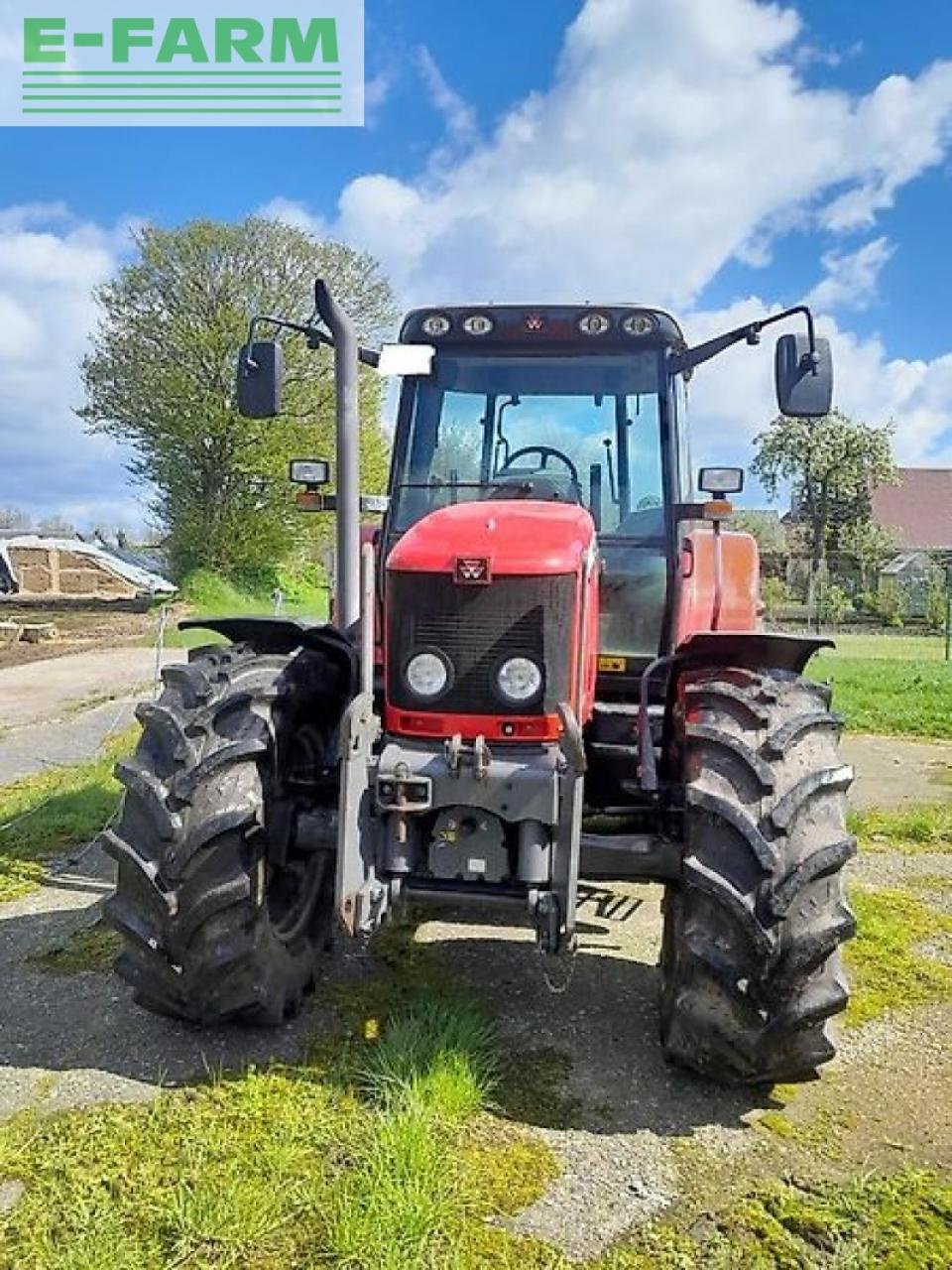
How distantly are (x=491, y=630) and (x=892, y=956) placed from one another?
2287mm

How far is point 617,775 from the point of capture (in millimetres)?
3496

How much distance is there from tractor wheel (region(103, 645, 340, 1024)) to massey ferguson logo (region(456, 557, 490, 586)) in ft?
2.41

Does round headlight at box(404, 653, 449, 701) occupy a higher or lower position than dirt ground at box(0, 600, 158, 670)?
higher

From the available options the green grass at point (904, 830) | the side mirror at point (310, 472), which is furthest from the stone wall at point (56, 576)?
the side mirror at point (310, 472)

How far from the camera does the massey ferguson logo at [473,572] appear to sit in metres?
2.88

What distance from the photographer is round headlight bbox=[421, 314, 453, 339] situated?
3.92 metres

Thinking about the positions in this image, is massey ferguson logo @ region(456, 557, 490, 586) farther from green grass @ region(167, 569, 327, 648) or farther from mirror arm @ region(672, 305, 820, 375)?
green grass @ region(167, 569, 327, 648)

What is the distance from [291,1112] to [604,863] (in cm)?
109

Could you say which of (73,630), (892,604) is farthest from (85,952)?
(892,604)

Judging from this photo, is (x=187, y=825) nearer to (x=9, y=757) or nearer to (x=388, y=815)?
(x=388, y=815)

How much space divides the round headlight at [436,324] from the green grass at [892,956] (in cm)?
284

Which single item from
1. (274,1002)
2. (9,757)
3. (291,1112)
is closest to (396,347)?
(274,1002)

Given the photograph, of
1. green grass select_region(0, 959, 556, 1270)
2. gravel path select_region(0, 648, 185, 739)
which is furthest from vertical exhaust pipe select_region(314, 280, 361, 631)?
gravel path select_region(0, 648, 185, 739)

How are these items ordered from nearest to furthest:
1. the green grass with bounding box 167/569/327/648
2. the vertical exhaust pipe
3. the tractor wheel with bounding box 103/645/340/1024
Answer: the tractor wheel with bounding box 103/645/340/1024, the vertical exhaust pipe, the green grass with bounding box 167/569/327/648
